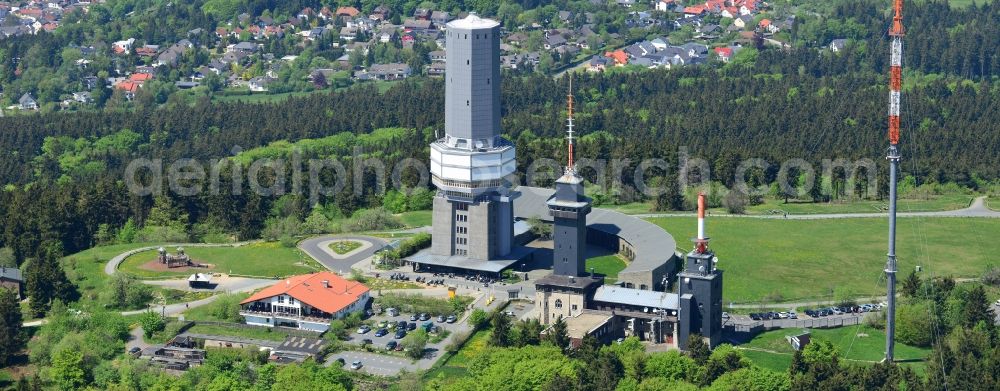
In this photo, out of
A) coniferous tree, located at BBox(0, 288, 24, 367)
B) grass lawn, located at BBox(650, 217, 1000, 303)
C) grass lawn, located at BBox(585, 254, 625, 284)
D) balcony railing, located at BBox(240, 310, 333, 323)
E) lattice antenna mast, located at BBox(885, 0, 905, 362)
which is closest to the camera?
lattice antenna mast, located at BBox(885, 0, 905, 362)

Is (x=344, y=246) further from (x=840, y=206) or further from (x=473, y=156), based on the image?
(x=840, y=206)

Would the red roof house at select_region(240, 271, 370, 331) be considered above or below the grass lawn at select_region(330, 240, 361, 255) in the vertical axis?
below

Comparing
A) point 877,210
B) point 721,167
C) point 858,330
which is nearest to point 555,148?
point 721,167

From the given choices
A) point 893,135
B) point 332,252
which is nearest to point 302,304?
point 332,252

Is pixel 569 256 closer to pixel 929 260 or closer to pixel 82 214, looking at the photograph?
pixel 929 260

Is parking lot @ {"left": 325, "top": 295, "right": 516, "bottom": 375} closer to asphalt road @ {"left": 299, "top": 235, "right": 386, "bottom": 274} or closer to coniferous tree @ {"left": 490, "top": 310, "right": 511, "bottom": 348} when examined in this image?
coniferous tree @ {"left": 490, "top": 310, "right": 511, "bottom": 348}

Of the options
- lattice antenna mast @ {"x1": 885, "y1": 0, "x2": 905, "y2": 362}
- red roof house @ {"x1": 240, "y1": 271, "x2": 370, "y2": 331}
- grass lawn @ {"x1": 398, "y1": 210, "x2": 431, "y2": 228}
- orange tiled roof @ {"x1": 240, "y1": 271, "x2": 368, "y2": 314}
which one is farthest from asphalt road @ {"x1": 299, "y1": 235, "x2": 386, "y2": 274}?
lattice antenna mast @ {"x1": 885, "y1": 0, "x2": 905, "y2": 362}

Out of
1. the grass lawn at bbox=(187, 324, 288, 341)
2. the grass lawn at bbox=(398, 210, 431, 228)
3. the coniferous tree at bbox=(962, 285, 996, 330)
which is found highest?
the grass lawn at bbox=(398, 210, 431, 228)
